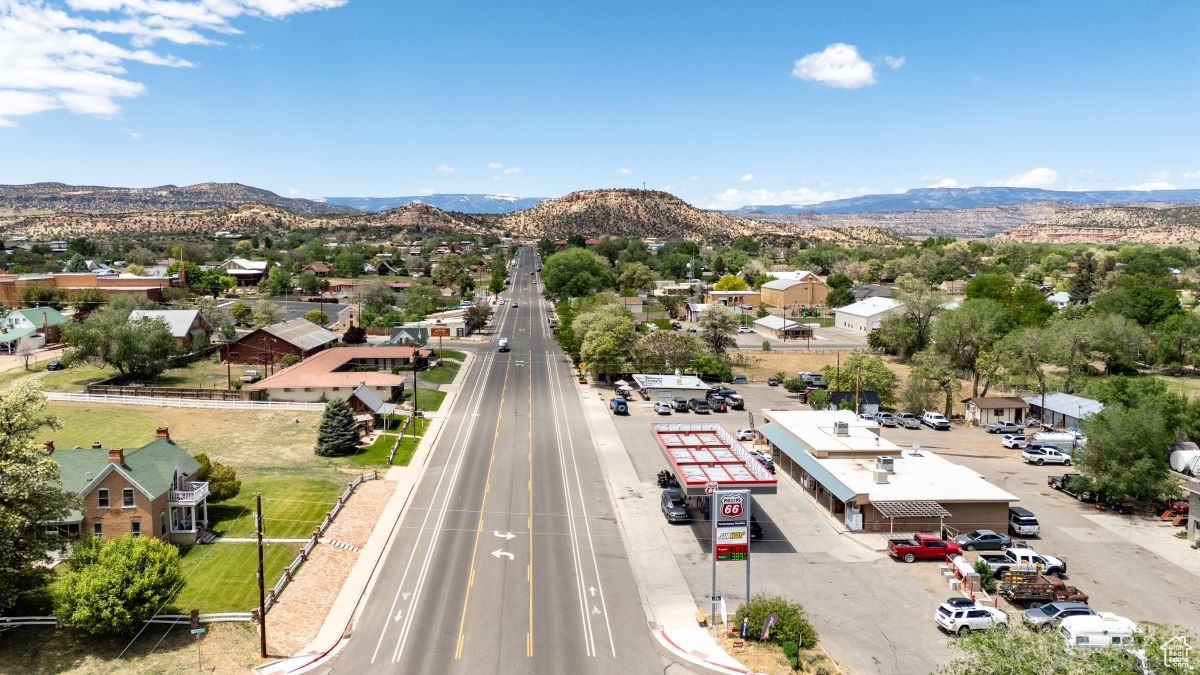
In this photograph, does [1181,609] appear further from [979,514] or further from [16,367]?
[16,367]

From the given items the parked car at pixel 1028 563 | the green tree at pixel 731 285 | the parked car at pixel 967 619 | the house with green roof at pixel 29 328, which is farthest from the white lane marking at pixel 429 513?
the green tree at pixel 731 285

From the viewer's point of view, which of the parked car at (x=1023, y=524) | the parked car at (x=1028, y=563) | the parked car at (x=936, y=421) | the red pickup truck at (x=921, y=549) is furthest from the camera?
the parked car at (x=936, y=421)

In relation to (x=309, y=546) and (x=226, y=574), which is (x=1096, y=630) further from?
(x=226, y=574)

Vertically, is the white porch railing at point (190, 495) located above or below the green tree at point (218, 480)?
above

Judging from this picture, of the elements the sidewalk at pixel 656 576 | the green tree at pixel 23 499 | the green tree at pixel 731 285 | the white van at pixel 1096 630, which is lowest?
the sidewalk at pixel 656 576

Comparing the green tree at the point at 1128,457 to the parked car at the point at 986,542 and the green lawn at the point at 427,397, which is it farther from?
the green lawn at the point at 427,397

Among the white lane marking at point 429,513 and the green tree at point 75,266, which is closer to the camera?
the white lane marking at point 429,513

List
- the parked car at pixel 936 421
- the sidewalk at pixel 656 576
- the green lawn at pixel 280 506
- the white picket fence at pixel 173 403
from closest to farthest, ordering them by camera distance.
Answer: the sidewalk at pixel 656 576 < the green lawn at pixel 280 506 < the white picket fence at pixel 173 403 < the parked car at pixel 936 421

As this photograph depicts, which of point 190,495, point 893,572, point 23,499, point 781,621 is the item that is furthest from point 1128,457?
point 23,499

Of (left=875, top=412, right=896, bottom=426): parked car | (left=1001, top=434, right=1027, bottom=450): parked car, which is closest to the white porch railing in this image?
(left=875, top=412, right=896, bottom=426): parked car
